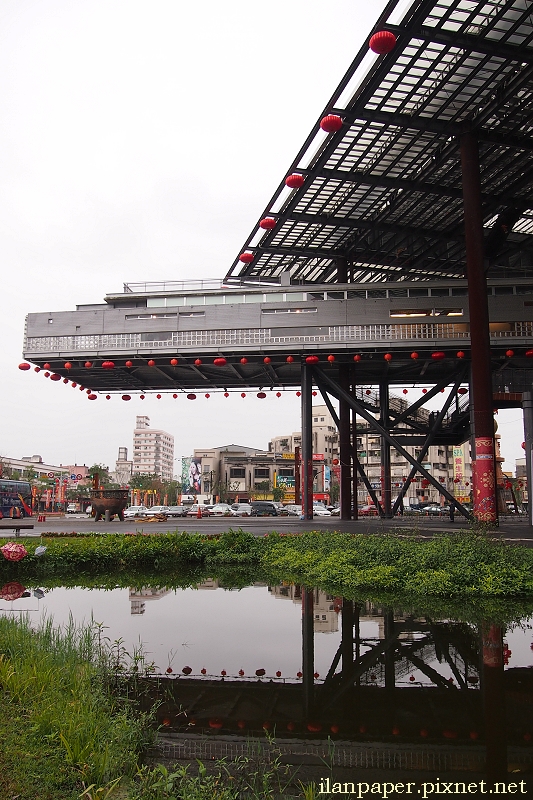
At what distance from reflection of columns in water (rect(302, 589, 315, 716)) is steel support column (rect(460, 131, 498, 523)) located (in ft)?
37.2

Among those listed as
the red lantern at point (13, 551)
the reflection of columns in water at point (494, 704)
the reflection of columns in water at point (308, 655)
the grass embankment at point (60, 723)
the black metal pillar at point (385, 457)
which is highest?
the black metal pillar at point (385, 457)

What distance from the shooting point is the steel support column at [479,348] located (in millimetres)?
21703

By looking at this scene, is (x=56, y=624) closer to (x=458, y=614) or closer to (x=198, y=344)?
(x=458, y=614)

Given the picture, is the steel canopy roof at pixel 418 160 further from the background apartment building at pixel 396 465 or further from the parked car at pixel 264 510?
the background apartment building at pixel 396 465

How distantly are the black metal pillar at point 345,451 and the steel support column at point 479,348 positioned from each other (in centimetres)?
1011

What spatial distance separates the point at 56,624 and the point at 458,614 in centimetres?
674

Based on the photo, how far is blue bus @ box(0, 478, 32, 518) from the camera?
143 ft

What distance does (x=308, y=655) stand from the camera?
8.33 meters

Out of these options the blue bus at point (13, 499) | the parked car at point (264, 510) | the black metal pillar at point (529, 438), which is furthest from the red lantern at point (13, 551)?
the parked car at point (264, 510)

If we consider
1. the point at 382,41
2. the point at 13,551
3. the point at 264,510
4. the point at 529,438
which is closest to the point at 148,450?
the point at 264,510

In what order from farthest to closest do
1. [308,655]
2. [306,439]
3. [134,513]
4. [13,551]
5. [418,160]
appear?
[134,513] < [306,439] < [418,160] < [13,551] < [308,655]

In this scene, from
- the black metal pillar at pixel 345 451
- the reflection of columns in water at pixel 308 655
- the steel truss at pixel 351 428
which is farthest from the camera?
the black metal pillar at pixel 345 451

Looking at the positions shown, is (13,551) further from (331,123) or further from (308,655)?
(331,123)

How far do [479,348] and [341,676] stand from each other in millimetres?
16823
